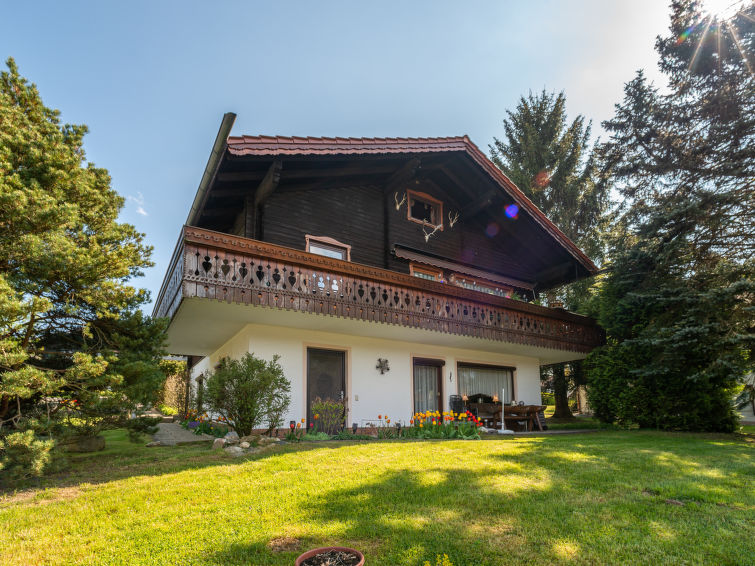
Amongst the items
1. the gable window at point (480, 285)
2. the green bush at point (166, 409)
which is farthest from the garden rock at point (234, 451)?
the green bush at point (166, 409)

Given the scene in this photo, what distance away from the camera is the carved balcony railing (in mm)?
8188

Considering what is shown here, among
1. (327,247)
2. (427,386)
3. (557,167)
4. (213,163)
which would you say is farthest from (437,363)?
(557,167)

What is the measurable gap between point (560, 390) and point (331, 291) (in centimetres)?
1495

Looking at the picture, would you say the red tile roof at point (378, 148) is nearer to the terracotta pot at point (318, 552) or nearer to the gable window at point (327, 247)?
the gable window at point (327, 247)

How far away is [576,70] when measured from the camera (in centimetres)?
1202

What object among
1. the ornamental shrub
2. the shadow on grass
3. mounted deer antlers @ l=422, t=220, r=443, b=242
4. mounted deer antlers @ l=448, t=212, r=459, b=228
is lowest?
the shadow on grass

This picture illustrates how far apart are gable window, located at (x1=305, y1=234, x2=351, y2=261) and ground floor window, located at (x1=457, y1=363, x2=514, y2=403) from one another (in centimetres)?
516

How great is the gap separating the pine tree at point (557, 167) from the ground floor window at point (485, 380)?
762cm

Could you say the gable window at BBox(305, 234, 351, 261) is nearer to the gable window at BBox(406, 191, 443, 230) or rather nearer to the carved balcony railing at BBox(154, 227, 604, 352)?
the carved balcony railing at BBox(154, 227, 604, 352)

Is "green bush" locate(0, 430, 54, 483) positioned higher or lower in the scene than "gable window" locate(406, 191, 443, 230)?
lower

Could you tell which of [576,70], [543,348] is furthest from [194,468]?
[576,70]

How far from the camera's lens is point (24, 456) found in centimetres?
496

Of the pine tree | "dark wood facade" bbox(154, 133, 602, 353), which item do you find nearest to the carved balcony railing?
"dark wood facade" bbox(154, 133, 602, 353)

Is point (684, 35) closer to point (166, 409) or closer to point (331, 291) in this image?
point (331, 291)
